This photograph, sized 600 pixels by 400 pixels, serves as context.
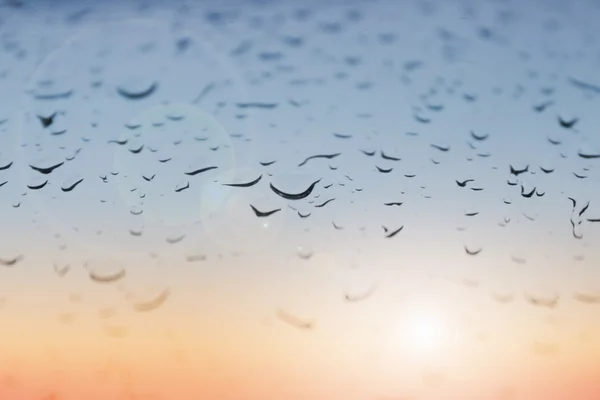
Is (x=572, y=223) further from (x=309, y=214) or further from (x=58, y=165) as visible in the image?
(x=58, y=165)

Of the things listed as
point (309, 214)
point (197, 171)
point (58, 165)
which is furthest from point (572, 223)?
point (58, 165)

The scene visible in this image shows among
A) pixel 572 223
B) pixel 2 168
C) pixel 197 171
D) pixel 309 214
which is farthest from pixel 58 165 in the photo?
pixel 572 223


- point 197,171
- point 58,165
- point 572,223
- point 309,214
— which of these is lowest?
point 572,223

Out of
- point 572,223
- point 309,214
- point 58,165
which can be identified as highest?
point 58,165

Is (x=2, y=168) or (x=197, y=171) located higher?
(x=2, y=168)

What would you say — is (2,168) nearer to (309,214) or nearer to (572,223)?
(309,214)

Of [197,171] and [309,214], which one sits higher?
[197,171]

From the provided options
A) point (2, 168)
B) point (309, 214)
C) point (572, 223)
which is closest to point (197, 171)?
point (309, 214)
